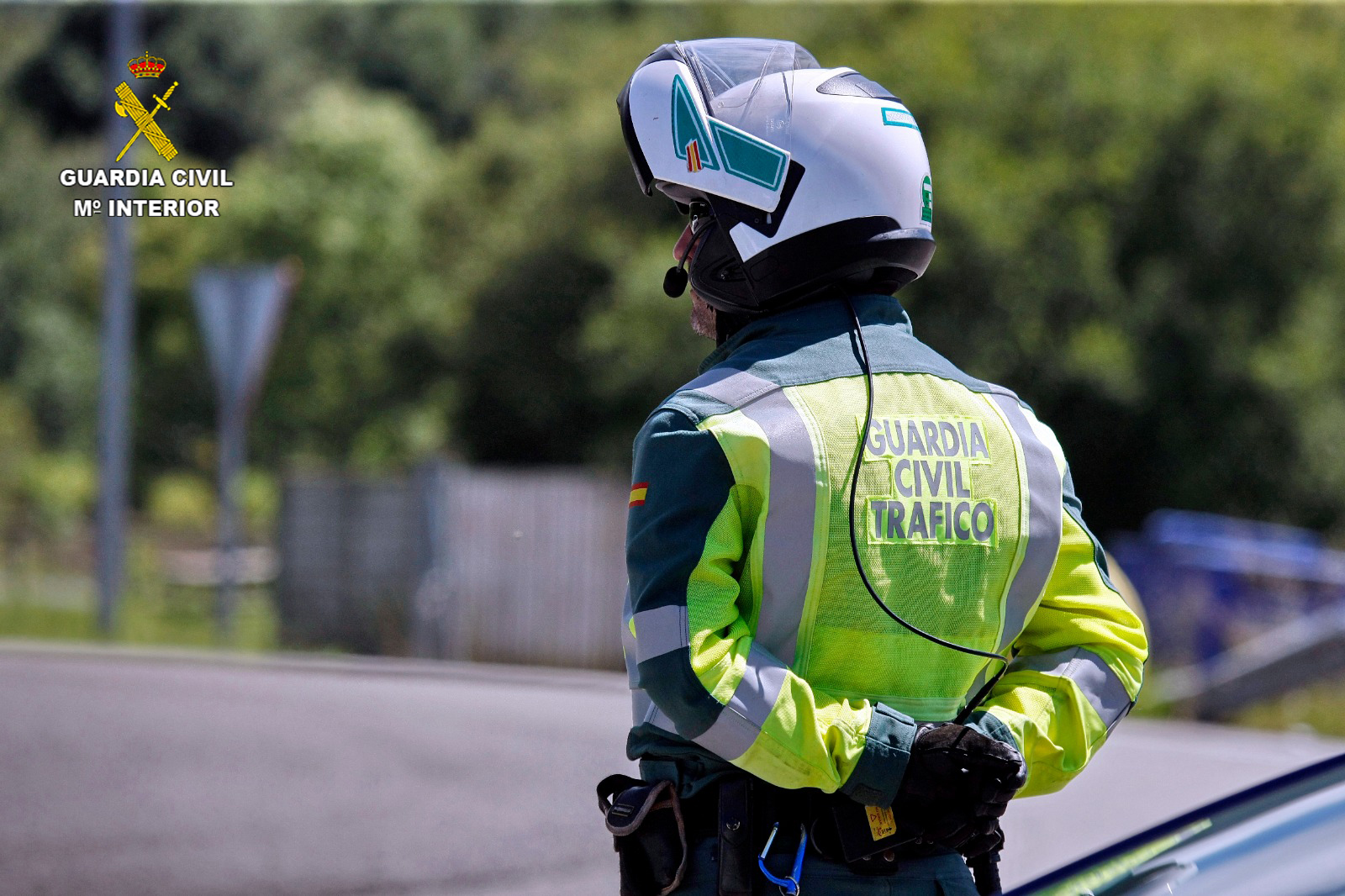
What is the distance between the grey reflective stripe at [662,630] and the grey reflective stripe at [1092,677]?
1.88 ft

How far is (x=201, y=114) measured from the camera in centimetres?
4297

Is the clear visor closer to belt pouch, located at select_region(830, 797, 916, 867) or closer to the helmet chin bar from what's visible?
the helmet chin bar

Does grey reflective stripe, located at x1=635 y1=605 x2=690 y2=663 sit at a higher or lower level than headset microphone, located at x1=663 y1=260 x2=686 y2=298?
lower

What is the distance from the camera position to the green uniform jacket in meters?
1.89

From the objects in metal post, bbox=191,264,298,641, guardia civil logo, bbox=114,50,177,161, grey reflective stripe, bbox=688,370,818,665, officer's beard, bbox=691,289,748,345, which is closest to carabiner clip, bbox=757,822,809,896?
grey reflective stripe, bbox=688,370,818,665

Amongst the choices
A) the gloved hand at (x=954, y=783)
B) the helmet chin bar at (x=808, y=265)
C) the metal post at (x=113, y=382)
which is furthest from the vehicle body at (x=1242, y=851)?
the metal post at (x=113, y=382)

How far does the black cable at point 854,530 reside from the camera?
6.39ft

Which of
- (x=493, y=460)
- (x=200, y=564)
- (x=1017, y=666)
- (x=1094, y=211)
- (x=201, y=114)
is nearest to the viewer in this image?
(x=1017, y=666)

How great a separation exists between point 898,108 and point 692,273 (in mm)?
383

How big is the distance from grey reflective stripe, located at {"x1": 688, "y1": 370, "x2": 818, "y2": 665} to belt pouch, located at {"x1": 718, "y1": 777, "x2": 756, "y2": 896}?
19 centimetres

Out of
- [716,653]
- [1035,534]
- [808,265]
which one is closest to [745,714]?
[716,653]

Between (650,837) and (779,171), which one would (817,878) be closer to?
(650,837)

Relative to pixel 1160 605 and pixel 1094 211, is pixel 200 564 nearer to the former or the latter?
pixel 1094 211

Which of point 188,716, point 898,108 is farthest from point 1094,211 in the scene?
point 898,108
